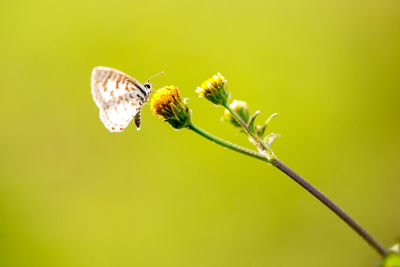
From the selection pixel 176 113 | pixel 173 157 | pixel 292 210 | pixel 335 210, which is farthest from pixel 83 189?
pixel 335 210

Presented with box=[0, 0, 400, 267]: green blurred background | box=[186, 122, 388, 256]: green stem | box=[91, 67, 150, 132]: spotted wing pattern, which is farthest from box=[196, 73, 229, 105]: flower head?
box=[0, 0, 400, 267]: green blurred background

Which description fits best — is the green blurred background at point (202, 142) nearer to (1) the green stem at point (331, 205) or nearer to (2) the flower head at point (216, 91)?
(2) the flower head at point (216, 91)

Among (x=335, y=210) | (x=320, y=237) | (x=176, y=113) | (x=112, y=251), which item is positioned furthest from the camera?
(x=112, y=251)

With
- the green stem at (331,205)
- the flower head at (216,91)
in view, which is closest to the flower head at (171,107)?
the flower head at (216,91)

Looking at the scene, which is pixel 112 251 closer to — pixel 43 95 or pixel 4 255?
pixel 4 255

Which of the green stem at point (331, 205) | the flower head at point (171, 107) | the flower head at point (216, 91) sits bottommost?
the green stem at point (331, 205)

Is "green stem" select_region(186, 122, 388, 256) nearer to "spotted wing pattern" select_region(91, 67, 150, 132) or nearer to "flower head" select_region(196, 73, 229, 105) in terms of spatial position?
"flower head" select_region(196, 73, 229, 105)
